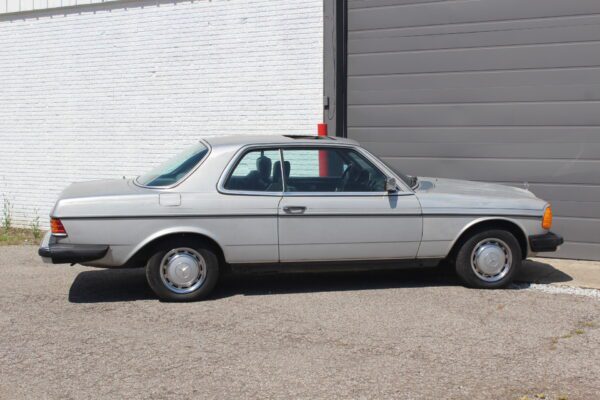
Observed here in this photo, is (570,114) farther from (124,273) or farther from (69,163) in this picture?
(69,163)

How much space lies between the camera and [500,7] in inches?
340

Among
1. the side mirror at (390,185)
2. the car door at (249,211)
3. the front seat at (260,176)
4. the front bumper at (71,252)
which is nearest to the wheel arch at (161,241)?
the car door at (249,211)

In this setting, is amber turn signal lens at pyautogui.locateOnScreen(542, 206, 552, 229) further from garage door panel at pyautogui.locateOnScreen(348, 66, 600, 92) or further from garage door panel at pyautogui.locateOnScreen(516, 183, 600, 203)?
garage door panel at pyautogui.locateOnScreen(348, 66, 600, 92)

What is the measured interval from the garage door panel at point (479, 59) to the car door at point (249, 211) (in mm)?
3374

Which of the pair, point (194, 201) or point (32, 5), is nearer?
point (194, 201)

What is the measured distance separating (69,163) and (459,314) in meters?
7.51

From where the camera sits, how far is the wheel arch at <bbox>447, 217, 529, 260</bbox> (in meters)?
6.68

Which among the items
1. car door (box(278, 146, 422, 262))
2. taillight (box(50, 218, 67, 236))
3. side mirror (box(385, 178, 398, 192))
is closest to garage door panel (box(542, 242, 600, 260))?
car door (box(278, 146, 422, 262))

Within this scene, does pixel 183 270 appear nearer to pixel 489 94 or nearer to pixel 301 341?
pixel 301 341

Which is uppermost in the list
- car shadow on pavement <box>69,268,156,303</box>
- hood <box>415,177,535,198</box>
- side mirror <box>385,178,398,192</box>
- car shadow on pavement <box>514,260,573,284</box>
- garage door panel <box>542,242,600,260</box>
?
side mirror <box>385,178,398,192</box>

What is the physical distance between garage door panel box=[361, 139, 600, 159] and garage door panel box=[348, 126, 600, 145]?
4cm

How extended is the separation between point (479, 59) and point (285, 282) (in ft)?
12.6

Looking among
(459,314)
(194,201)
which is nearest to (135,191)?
(194,201)

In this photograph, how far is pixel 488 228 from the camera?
6742 mm
